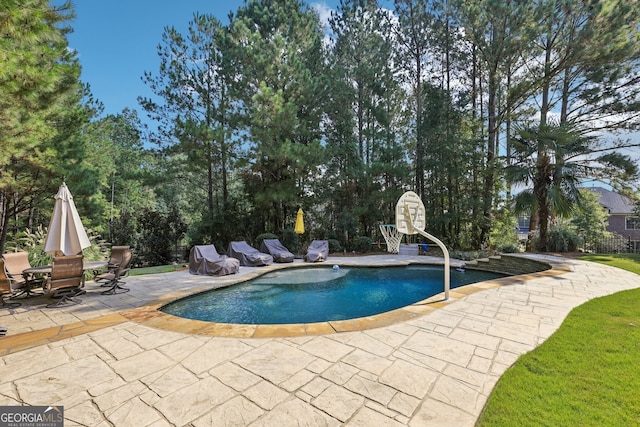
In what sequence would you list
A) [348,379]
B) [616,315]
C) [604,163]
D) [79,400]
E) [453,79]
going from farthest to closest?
[453,79]
[604,163]
[616,315]
[348,379]
[79,400]

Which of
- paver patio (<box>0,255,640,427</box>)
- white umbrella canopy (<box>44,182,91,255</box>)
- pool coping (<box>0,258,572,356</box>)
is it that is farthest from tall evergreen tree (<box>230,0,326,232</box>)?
paver patio (<box>0,255,640,427</box>)

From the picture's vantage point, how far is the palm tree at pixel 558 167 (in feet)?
34.3

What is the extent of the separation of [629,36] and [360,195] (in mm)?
12638

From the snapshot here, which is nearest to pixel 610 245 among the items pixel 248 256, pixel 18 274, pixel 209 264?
pixel 248 256

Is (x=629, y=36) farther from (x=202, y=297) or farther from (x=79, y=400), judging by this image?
(x=79, y=400)

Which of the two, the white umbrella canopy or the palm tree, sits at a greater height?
the palm tree

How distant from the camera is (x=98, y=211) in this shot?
37.0ft

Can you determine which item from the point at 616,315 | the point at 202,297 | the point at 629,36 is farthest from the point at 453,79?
the point at 202,297

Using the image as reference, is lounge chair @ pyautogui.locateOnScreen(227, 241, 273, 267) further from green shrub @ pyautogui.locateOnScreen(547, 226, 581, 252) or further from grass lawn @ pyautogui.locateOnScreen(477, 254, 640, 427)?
green shrub @ pyautogui.locateOnScreen(547, 226, 581, 252)

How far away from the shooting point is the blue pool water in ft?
17.5

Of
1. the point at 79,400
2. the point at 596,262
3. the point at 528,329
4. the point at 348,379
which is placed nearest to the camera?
the point at 79,400

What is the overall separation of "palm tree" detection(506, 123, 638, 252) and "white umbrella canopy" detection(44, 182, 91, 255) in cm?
1367

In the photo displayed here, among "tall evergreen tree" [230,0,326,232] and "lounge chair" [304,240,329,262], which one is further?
"tall evergreen tree" [230,0,326,232]

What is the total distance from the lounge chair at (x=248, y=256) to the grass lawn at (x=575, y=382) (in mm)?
8060
